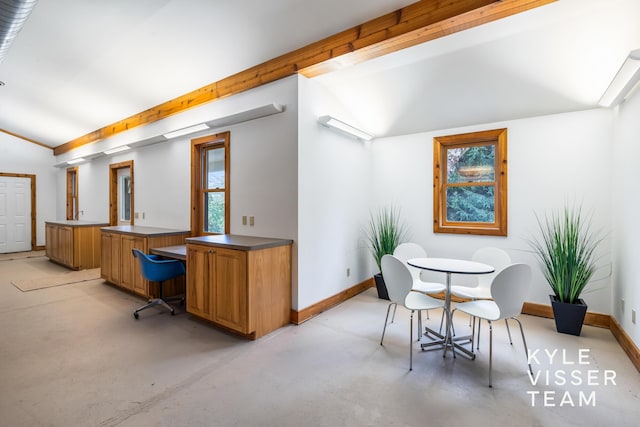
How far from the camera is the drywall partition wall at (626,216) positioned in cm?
242

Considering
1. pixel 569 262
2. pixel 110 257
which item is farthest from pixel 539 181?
pixel 110 257

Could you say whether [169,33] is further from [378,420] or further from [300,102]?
[378,420]

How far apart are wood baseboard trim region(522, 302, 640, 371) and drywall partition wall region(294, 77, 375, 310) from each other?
210 cm

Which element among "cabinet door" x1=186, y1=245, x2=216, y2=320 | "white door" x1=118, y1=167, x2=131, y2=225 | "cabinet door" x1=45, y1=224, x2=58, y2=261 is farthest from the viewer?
"cabinet door" x1=45, y1=224, x2=58, y2=261

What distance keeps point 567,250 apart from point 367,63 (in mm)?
2828

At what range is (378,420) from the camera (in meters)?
1.75

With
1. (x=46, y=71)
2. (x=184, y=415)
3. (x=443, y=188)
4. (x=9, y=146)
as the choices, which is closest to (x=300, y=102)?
(x=443, y=188)

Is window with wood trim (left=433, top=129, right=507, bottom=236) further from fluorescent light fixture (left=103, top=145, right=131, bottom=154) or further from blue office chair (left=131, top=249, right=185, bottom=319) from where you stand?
fluorescent light fixture (left=103, top=145, right=131, bottom=154)

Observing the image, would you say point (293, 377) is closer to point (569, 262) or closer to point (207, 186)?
point (569, 262)

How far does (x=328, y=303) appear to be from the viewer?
11.9ft

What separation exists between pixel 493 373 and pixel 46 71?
668 cm

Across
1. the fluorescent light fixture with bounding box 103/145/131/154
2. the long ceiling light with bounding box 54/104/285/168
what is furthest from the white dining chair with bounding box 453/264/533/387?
the fluorescent light fixture with bounding box 103/145/131/154

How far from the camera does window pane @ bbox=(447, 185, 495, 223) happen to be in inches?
147

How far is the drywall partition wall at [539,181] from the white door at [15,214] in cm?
977
